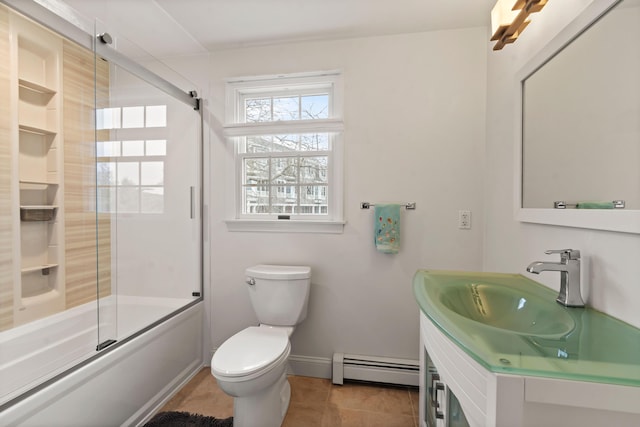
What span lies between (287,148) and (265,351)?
1.32m

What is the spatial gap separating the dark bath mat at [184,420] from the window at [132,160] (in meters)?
1.22

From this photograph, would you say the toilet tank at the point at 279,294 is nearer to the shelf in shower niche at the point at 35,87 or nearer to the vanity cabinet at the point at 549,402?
the vanity cabinet at the point at 549,402

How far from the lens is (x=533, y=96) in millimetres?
1231

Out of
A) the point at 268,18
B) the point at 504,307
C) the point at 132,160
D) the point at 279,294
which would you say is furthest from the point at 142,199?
the point at 504,307

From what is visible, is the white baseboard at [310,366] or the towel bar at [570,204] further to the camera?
the white baseboard at [310,366]

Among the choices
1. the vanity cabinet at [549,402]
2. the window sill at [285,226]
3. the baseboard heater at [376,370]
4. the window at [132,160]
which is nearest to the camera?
the vanity cabinet at [549,402]

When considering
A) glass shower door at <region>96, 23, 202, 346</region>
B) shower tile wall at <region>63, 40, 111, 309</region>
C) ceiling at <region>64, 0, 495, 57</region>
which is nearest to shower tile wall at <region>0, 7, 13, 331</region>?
shower tile wall at <region>63, 40, 111, 309</region>

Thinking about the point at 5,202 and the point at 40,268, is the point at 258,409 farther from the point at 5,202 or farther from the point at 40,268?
the point at 5,202

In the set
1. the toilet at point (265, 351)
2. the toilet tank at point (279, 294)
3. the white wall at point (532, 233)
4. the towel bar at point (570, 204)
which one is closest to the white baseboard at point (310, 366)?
the toilet at point (265, 351)

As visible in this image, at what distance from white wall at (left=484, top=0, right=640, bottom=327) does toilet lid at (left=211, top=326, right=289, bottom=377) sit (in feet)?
4.08

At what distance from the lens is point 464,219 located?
1.80 metres

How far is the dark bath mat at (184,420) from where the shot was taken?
4.88ft

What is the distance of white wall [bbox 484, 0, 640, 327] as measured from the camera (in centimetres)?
80

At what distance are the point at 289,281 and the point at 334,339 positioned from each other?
22.3 inches
